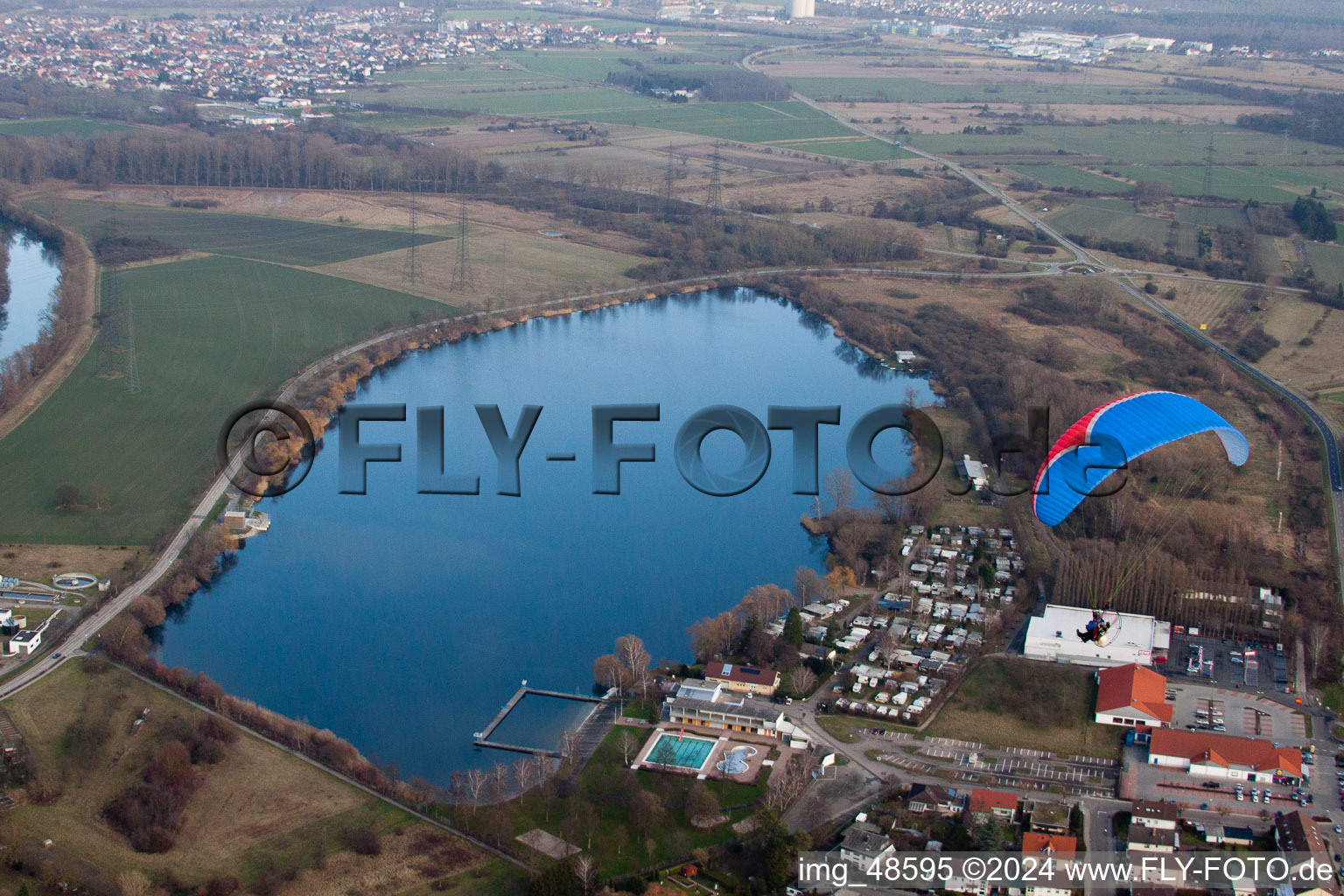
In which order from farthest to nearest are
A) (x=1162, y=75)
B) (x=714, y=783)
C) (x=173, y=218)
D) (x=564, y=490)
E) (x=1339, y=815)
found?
(x=1162, y=75) < (x=173, y=218) < (x=564, y=490) < (x=714, y=783) < (x=1339, y=815)

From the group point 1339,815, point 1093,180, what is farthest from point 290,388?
point 1093,180

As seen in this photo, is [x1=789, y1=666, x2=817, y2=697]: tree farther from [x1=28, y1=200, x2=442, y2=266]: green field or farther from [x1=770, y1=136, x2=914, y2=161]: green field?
[x1=770, y1=136, x2=914, y2=161]: green field

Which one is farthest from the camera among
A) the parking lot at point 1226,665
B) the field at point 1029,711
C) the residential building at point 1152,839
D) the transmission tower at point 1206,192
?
the transmission tower at point 1206,192

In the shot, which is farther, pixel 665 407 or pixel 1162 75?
pixel 1162 75

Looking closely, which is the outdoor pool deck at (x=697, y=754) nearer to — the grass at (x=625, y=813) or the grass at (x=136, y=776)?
the grass at (x=625, y=813)

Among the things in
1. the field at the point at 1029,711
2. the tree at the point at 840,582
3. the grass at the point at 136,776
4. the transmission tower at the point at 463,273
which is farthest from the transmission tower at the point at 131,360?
the field at the point at 1029,711

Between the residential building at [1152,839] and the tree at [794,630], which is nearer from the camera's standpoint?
the residential building at [1152,839]

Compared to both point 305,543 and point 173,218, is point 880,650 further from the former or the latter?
point 173,218
